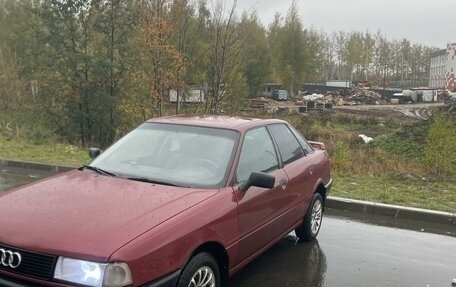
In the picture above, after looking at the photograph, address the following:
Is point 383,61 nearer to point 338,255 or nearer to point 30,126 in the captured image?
point 30,126

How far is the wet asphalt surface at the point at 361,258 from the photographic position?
15.6ft

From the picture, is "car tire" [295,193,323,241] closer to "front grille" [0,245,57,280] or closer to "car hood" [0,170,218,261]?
"car hood" [0,170,218,261]

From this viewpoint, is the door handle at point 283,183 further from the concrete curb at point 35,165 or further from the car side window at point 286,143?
the concrete curb at point 35,165

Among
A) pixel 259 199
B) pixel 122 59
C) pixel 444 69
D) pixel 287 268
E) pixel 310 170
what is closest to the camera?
pixel 259 199

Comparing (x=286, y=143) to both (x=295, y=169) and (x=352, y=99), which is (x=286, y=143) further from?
(x=352, y=99)

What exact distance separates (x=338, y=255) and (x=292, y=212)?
880mm

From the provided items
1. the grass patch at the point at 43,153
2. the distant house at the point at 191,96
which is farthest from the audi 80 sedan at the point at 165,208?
the distant house at the point at 191,96

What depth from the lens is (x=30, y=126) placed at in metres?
20.3

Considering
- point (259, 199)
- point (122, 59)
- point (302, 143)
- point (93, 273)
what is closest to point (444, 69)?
point (122, 59)

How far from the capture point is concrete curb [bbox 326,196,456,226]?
22.9 feet

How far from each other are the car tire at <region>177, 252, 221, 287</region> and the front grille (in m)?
0.83

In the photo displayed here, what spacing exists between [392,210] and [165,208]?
193 inches

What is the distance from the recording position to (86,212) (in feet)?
11.0

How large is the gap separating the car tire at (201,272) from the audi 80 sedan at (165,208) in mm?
11
